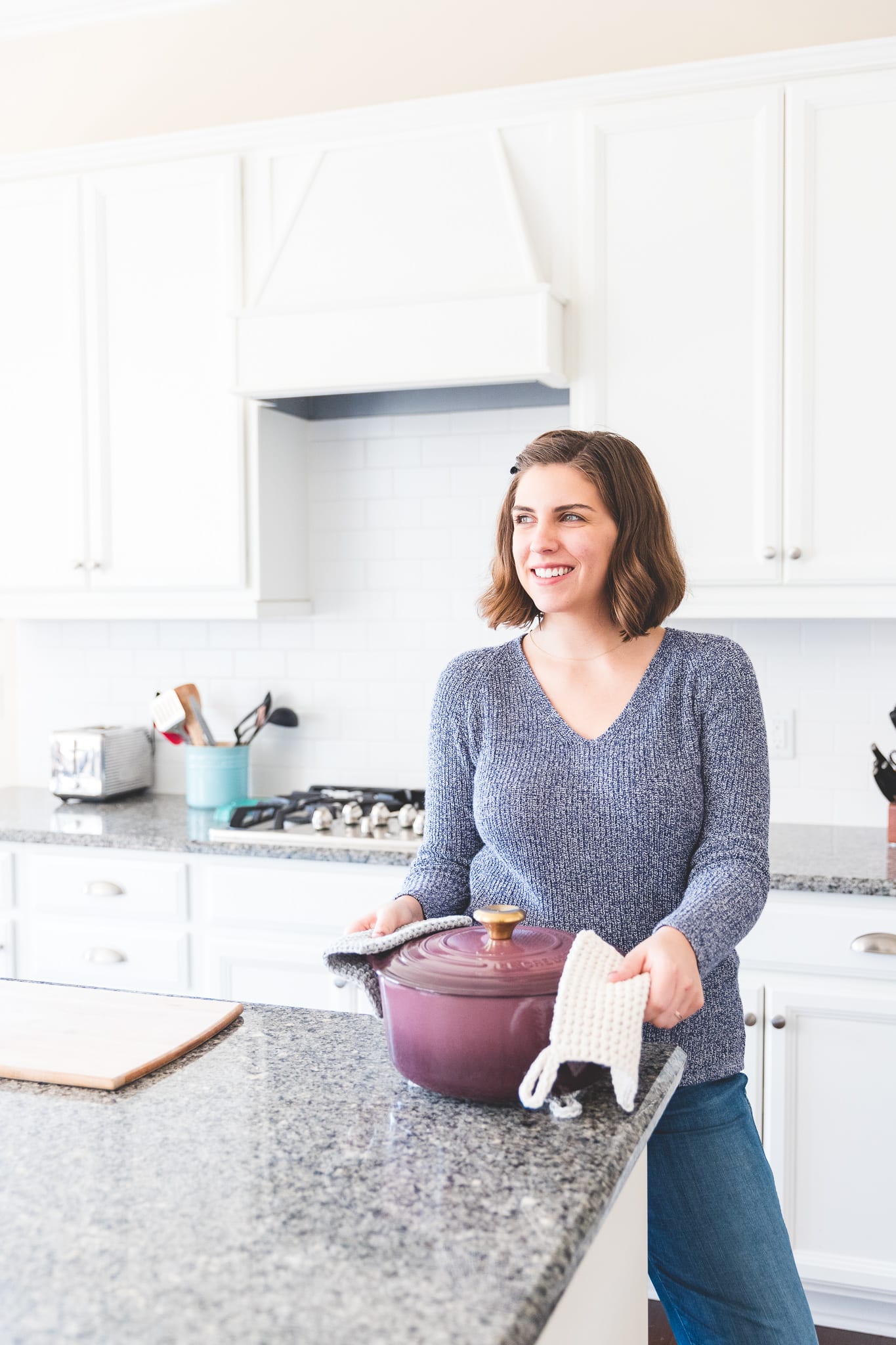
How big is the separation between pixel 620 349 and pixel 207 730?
1.45 meters

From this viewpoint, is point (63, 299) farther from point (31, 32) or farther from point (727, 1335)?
point (727, 1335)

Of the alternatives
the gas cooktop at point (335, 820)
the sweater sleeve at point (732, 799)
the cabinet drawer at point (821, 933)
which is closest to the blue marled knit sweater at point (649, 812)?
the sweater sleeve at point (732, 799)

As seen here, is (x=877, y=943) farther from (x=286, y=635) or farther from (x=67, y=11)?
(x=67, y=11)

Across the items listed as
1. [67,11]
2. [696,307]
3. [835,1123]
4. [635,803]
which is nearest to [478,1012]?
[635,803]

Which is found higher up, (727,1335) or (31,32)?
(31,32)

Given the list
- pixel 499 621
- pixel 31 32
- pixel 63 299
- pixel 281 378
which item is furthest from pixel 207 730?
pixel 31 32

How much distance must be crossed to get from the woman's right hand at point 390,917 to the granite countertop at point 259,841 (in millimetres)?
1136

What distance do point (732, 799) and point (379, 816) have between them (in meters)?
1.54

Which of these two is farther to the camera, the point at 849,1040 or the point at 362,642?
the point at 362,642

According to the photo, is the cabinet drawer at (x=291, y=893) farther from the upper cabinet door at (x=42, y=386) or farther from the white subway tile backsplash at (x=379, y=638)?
the upper cabinet door at (x=42, y=386)

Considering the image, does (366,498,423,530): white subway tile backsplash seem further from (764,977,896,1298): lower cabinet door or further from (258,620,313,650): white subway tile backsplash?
(764,977,896,1298): lower cabinet door

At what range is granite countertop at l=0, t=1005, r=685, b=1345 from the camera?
31.4 inches

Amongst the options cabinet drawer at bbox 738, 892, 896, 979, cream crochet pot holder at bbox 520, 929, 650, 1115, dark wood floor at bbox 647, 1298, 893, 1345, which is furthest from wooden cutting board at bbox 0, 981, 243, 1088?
dark wood floor at bbox 647, 1298, 893, 1345

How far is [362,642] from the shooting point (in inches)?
131
